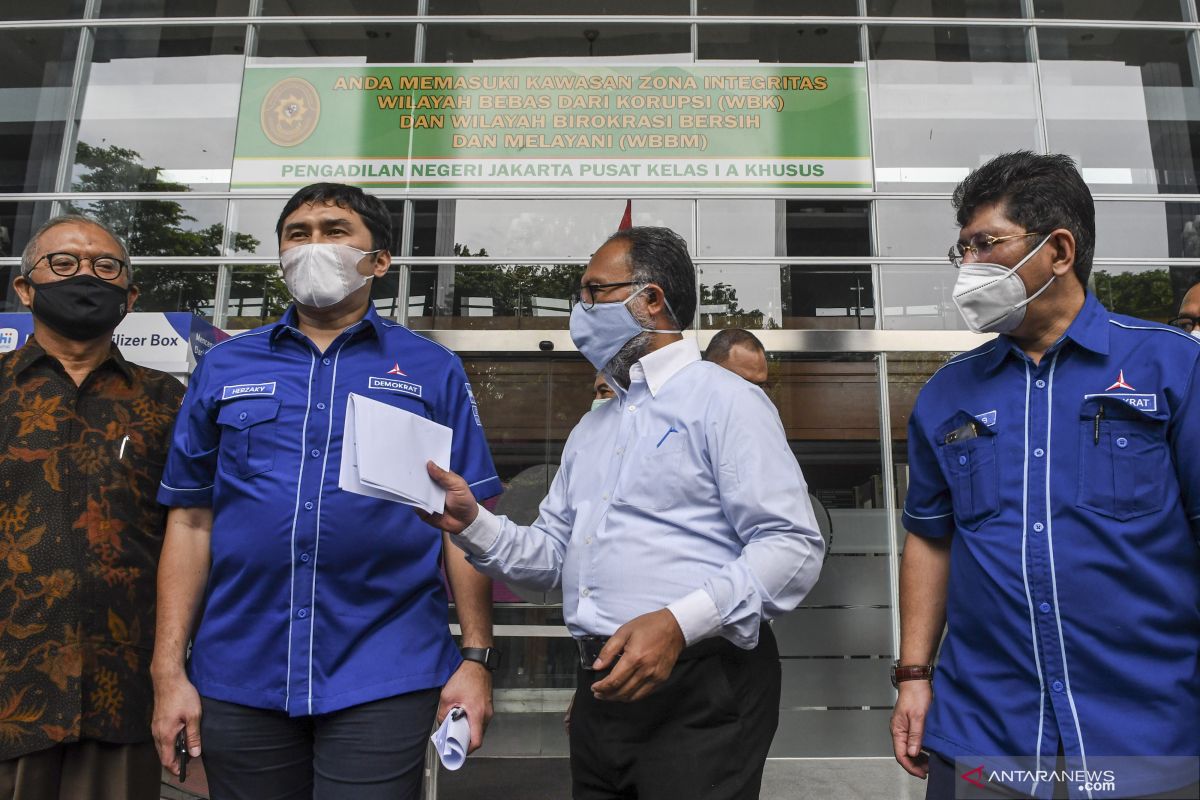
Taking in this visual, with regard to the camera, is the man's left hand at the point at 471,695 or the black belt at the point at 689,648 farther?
the man's left hand at the point at 471,695

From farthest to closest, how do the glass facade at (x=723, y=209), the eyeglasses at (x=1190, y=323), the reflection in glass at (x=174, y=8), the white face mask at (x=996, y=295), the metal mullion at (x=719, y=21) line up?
the reflection in glass at (x=174, y=8) < the metal mullion at (x=719, y=21) < the glass facade at (x=723, y=209) < the eyeglasses at (x=1190, y=323) < the white face mask at (x=996, y=295)

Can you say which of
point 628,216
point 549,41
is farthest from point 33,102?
point 628,216

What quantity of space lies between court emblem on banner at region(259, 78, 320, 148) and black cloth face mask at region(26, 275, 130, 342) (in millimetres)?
4426

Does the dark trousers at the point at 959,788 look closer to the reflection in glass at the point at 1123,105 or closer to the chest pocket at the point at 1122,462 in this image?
the chest pocket at the point at 1122,462

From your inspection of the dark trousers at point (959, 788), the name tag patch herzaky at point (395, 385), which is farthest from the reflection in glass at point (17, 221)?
the dark trousers at point (959, 788)

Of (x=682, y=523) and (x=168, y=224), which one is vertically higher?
(x=168, y=224)

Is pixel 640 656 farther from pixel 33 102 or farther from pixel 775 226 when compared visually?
pixel 33 102

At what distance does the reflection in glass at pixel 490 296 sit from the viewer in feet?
21.4

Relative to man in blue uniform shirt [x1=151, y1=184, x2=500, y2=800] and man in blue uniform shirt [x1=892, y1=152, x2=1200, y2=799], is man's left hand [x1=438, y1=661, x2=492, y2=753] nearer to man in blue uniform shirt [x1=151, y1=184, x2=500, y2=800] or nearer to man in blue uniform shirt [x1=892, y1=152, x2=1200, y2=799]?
man in blue uniform shirt [x1=151, y1=184, x2=500, y2=800]

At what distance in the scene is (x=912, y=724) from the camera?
6.47ft

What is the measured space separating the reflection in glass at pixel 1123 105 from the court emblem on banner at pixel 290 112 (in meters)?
5.43

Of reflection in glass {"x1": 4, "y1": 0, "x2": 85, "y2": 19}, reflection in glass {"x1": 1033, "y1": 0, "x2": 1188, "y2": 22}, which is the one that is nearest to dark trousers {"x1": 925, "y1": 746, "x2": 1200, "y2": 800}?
reflection in glass {"x1": 1033, "y1": 0, "x2": 1188, "y2": 22}

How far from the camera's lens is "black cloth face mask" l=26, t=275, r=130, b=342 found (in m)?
2.50

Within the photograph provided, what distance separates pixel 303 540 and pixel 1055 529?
161 cm
